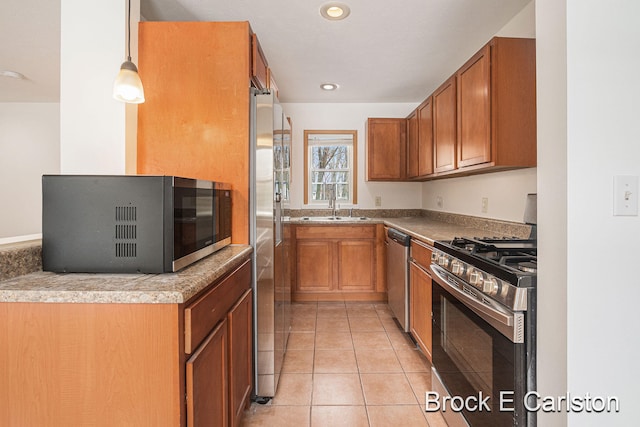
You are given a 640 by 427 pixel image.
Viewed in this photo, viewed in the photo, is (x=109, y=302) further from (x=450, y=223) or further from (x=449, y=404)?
(x=450, y=223)

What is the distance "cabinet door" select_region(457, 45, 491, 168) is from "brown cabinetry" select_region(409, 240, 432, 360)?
2.22 feet

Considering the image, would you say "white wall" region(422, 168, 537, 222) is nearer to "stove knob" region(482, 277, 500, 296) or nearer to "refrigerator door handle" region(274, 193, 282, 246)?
"stove knob" region(482, 277, 500, 296)

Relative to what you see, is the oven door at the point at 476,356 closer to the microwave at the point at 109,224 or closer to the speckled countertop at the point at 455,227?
the speckled countertop at the point at 455,227

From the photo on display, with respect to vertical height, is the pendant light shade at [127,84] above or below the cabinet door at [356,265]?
above

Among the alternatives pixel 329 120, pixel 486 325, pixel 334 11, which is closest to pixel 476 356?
pixel 486 325

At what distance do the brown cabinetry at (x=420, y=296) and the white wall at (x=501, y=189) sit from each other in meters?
0.66

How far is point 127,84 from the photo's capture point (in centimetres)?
148

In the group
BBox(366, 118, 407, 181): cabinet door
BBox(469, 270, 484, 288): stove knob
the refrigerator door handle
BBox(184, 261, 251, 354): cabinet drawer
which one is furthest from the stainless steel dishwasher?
BBox(184, 261, 251, 354): cabinet drawer

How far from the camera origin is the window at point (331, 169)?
170 inches

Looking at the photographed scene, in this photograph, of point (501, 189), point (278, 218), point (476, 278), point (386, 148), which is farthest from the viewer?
point (386, 148)

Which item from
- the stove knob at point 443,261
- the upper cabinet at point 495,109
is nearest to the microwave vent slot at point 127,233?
the stove knob at point 443,261

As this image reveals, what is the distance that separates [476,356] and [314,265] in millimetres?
2415

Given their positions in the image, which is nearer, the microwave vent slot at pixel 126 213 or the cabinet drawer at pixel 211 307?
the cabinet drawer at pixel 211 307
